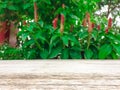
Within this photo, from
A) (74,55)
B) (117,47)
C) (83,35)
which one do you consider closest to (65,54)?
(74,55)

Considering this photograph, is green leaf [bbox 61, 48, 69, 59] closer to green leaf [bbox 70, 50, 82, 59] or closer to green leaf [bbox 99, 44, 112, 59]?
green leaf [bbox 70, 50, 82, 59]

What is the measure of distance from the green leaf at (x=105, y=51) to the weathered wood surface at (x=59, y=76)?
93 cm

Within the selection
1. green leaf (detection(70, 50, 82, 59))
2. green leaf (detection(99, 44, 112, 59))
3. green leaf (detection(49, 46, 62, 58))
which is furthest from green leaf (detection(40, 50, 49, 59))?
green leaf (detection(99, 44, 112, 59))

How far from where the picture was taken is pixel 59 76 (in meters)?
1.34

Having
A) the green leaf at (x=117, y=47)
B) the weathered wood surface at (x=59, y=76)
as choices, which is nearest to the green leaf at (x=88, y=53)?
the green leaf at (x=117, y=47)

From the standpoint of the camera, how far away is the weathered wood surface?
116 cm

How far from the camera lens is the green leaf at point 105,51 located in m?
2.63

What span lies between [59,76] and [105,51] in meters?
1.35

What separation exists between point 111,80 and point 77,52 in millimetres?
1461

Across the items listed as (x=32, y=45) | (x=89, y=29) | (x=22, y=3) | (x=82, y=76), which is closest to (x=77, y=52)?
(x=89, y=29)

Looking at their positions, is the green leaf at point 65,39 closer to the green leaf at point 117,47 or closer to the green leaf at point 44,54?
the green leaf at point 44,54

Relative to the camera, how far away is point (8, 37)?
4375 mm

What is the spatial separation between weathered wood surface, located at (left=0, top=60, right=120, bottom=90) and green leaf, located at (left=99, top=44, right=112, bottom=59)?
932mm

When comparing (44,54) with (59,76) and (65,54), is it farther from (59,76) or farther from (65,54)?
(59,76)
